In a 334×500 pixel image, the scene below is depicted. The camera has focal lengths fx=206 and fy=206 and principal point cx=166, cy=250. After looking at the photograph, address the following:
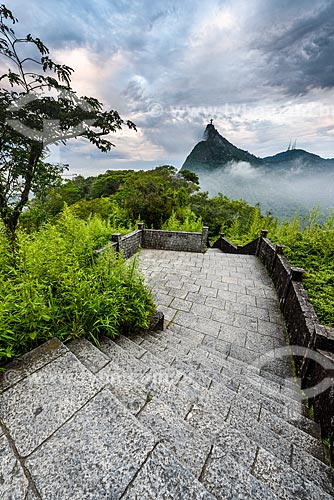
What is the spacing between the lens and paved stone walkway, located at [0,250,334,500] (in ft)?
2.88

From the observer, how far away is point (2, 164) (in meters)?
2.74

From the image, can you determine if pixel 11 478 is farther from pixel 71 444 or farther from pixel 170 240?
pixel 170 240

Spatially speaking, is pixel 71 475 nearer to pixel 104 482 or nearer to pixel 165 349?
pixel 104 482

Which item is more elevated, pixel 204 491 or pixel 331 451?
pixel 204 491

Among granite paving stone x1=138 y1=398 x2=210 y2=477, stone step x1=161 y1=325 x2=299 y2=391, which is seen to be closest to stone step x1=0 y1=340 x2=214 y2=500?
granite paving stone x1=138 y1=398 x2=210 y2=477

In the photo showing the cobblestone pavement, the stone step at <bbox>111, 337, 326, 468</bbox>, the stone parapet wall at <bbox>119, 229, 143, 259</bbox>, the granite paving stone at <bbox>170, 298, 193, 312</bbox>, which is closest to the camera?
the stone step at <bbox>111, 337, 326, 468</bbox>

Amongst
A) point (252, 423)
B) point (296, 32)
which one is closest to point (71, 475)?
point (252, 423)

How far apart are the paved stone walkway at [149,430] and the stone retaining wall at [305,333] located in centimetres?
20

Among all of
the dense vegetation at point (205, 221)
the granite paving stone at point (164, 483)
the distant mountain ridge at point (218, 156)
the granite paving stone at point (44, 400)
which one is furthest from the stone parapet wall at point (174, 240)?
the distant mountain ridge at point (218, 156)

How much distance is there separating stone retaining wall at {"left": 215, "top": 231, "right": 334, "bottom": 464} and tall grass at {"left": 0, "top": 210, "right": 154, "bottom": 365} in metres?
1.88

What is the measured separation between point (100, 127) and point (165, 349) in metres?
4.06

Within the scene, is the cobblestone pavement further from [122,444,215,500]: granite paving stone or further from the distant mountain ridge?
the distant mountain ridge

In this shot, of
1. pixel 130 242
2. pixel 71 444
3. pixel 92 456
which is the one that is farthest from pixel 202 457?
pixel 130 242

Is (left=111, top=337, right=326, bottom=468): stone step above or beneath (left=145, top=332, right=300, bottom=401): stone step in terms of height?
above
